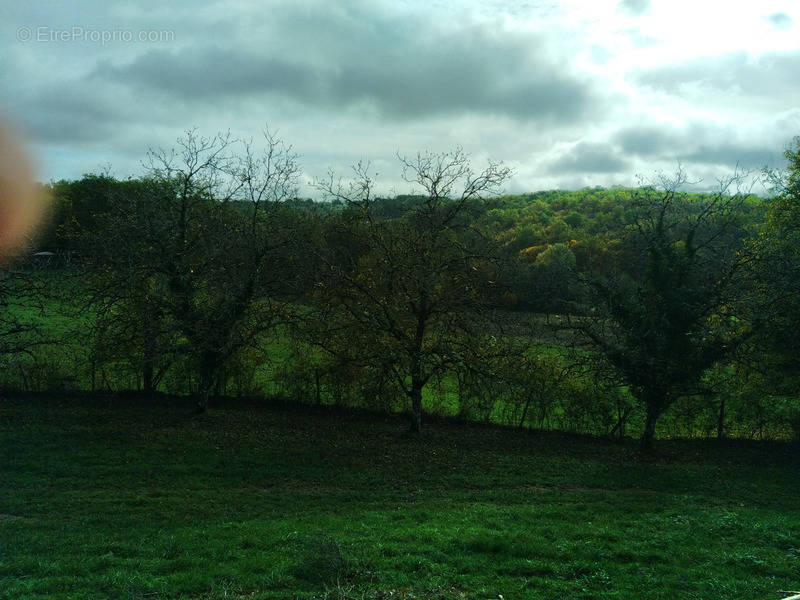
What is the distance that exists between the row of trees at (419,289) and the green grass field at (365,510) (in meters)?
2.56

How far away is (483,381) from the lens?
59.4 ft

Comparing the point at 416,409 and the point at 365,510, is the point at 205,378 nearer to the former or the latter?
the point at 416,409

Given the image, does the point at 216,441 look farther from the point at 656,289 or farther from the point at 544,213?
the point at 544,213

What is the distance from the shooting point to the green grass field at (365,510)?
7.18 metres

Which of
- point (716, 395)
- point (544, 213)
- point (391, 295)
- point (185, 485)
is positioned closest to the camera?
point (185, 485)

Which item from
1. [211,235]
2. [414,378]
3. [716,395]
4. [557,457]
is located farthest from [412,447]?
[716,395]

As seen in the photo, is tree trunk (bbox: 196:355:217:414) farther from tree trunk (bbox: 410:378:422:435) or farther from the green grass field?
tree trunk (bbox: 410:378:422:435)

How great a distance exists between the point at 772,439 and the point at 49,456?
82.9ft

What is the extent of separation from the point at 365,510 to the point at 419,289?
7760 millimetres

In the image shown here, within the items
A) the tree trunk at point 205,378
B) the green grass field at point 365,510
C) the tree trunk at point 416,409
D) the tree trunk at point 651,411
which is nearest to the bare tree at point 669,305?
the tree trunk at point 651,411

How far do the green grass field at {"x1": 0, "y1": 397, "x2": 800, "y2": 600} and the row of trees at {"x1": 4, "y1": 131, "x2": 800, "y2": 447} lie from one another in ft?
8.41

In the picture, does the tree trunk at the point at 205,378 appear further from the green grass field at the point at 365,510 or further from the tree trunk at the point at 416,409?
the tree trunk at the point at 416,409

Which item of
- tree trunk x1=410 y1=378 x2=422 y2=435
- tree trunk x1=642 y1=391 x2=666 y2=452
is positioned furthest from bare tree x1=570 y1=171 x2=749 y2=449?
tree trunk x1=410 y1=378 x2=422 y2=435

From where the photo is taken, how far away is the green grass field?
7.18m
